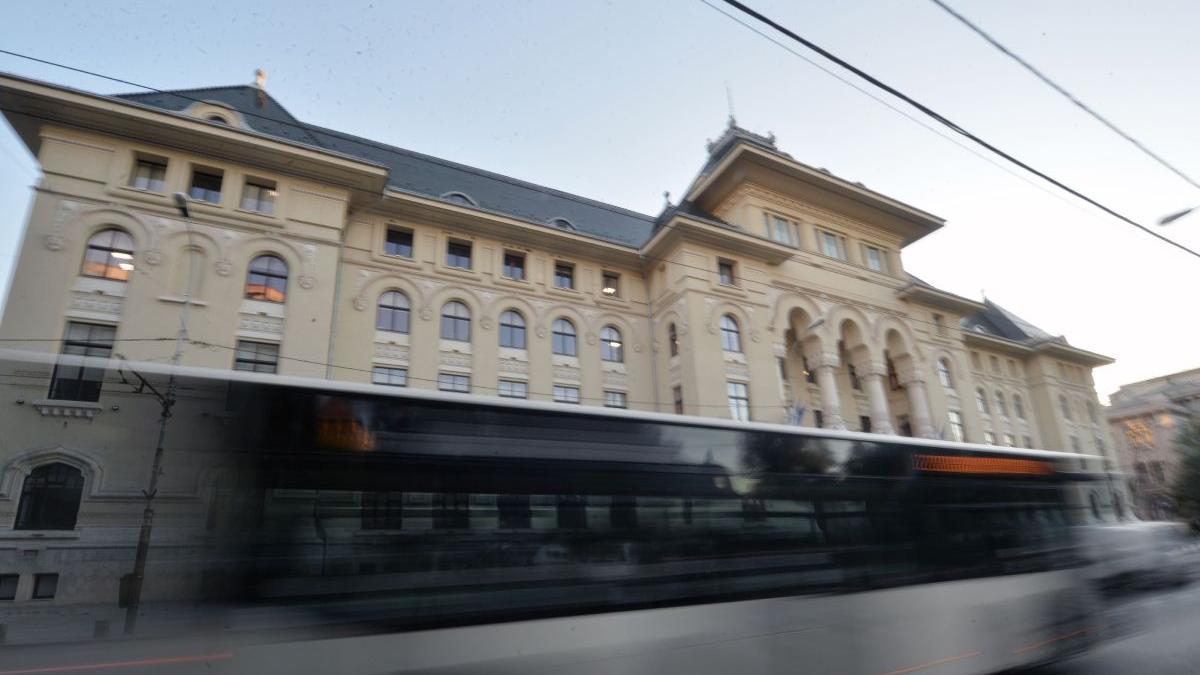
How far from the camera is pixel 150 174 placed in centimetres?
1617

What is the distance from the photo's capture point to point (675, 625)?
4.73 meters

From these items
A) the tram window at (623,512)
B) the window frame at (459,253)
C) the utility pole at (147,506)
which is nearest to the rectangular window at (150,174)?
the window frame at (459,253)

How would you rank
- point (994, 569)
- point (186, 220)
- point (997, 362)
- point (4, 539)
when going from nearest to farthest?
point (4, 539), point (994, 569), point (186, 220), point (997, 362)

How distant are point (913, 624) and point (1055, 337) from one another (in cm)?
4244

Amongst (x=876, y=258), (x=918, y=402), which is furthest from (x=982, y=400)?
(x=876, y=258)

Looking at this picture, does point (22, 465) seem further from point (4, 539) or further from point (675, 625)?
point (675, 625)

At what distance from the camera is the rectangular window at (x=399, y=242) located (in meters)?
19.7

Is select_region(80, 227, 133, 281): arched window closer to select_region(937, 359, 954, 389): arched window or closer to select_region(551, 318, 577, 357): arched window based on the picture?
select_region(551, 318, 577, 357): arched window

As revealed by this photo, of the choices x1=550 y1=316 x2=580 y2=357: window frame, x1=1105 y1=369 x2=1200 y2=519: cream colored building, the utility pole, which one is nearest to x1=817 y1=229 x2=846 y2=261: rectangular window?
x1=550 y1=316 x2=580 y2=357: window frame

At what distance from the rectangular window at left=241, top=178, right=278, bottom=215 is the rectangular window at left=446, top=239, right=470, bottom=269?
18.5ft

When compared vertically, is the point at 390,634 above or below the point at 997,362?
below

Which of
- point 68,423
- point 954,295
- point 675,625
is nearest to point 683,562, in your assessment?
point 675,625

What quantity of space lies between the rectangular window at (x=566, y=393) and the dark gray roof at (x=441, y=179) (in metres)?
6.35

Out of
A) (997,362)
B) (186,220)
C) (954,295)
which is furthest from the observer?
(997,362)
